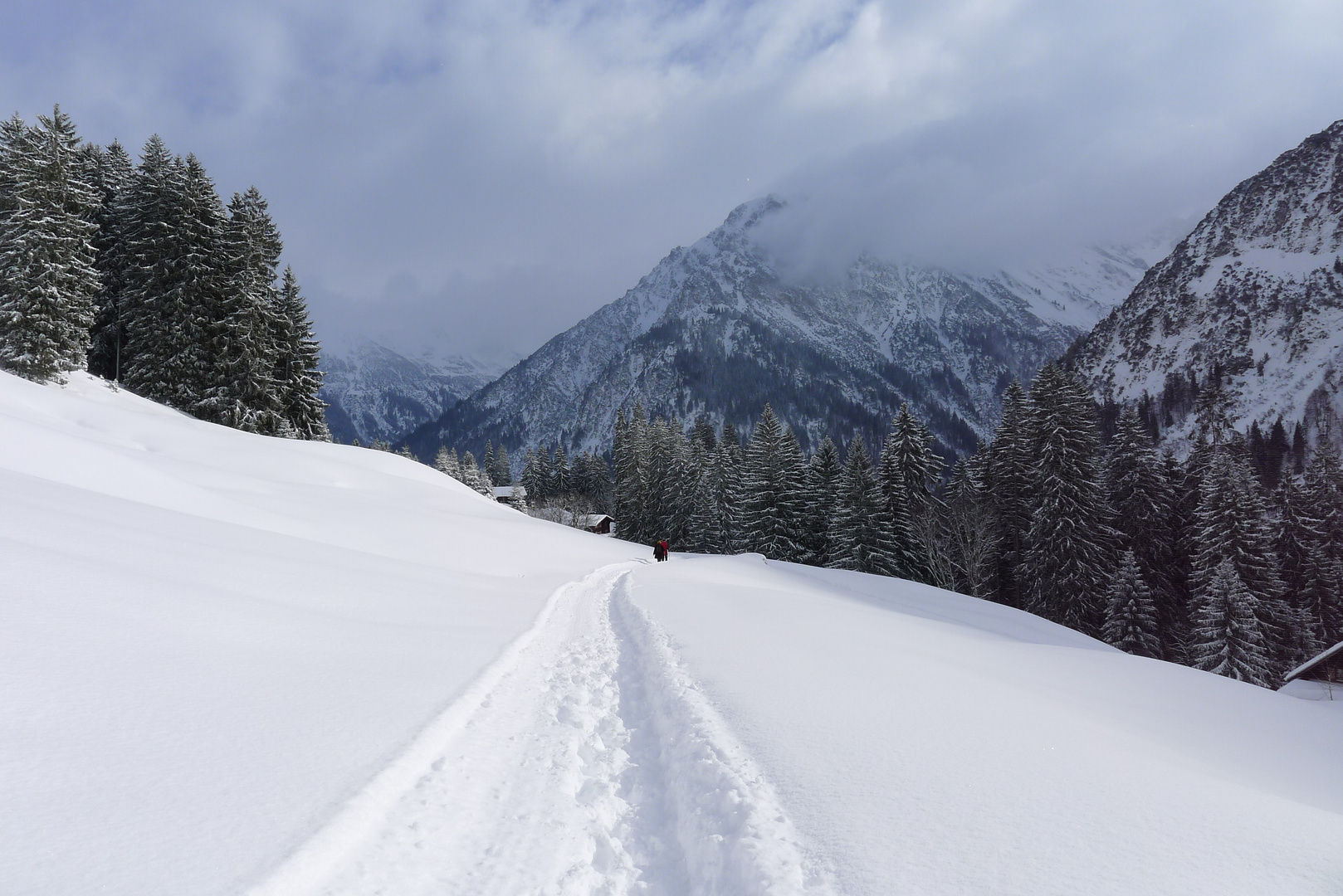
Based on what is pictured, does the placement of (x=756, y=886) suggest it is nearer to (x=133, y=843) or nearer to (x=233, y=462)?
(x=133, y=843)

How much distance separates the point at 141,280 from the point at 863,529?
4824cm

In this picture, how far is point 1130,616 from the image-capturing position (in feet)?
102

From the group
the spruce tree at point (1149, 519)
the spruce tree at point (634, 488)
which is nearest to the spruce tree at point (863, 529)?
the spruce tree at point (1149, 519)

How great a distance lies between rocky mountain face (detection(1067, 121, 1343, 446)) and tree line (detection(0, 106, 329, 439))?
131m

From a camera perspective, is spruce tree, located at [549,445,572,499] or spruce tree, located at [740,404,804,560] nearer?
spruce tree, located at [740,404,804,560]

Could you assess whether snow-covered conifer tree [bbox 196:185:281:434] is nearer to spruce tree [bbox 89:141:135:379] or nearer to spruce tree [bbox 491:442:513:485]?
spruce tree [bbox 89:141:135:379]

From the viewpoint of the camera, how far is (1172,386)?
107m

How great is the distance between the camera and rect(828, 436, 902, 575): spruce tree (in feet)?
130

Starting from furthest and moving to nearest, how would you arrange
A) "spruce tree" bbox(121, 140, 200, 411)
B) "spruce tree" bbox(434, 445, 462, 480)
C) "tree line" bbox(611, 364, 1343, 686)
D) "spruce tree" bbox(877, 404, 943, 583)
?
"spruce tree" bbox(434, 445, 462, 480) < "spruce tree" bbox(877, 404, 943, 583) < "spruce tree" bbox(121, 140, 200, 411) < "tree line" bbox(611, 364, 1343, 686)

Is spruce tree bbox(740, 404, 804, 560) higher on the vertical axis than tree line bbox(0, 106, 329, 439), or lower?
lower

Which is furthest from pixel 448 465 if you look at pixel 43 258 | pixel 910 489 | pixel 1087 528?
pixel 1087 528

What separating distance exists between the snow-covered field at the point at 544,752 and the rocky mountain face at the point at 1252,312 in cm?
12222

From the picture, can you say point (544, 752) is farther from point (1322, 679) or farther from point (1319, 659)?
point (1322, 679)

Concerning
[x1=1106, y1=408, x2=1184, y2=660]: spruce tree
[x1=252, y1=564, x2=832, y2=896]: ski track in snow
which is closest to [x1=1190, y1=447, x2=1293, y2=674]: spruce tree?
[x1=1106, y1=408, x2=1184, y2=660]: spruce tree
